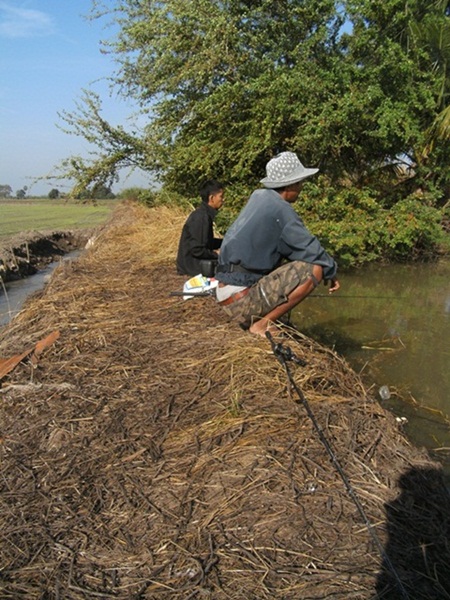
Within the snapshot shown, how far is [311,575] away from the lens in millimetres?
1664

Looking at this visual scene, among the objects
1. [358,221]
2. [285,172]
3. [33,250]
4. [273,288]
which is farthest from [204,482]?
[33,250]

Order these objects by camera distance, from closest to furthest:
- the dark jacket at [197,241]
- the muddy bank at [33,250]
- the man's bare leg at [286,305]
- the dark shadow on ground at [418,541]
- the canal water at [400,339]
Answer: the dark shadow on ground at [418,541], the man's bare leg at [286,305], the canal water at [400,339], the dark jacket at [197,241], the muddy bank at [33,250]

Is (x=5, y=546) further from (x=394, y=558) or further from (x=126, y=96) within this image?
(x=126, y=96)

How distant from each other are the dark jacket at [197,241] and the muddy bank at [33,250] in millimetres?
9289

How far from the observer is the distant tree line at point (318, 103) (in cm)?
1041

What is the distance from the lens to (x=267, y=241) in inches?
151

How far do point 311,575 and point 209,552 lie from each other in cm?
36

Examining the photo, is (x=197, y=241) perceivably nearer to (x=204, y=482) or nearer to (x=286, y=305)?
(x=286, y=305)

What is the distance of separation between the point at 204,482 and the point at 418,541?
862 millimetres

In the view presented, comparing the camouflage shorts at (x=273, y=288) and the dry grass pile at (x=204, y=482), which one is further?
the camouflage shorts at (x=273, y=288)

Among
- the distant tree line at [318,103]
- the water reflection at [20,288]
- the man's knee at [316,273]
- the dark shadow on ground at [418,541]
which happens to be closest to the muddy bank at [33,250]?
the water reflection at [20,288]

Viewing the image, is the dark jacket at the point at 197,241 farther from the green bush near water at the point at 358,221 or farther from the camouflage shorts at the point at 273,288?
the green bush near water at the point at 358,221

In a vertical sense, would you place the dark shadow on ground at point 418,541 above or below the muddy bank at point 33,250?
above

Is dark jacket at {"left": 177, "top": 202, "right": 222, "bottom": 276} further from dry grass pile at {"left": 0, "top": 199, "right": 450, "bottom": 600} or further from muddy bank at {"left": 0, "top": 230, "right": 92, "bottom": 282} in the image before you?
muddy bank at {"left": 0, "top": 230, "right": 92, "bottom": 282}
